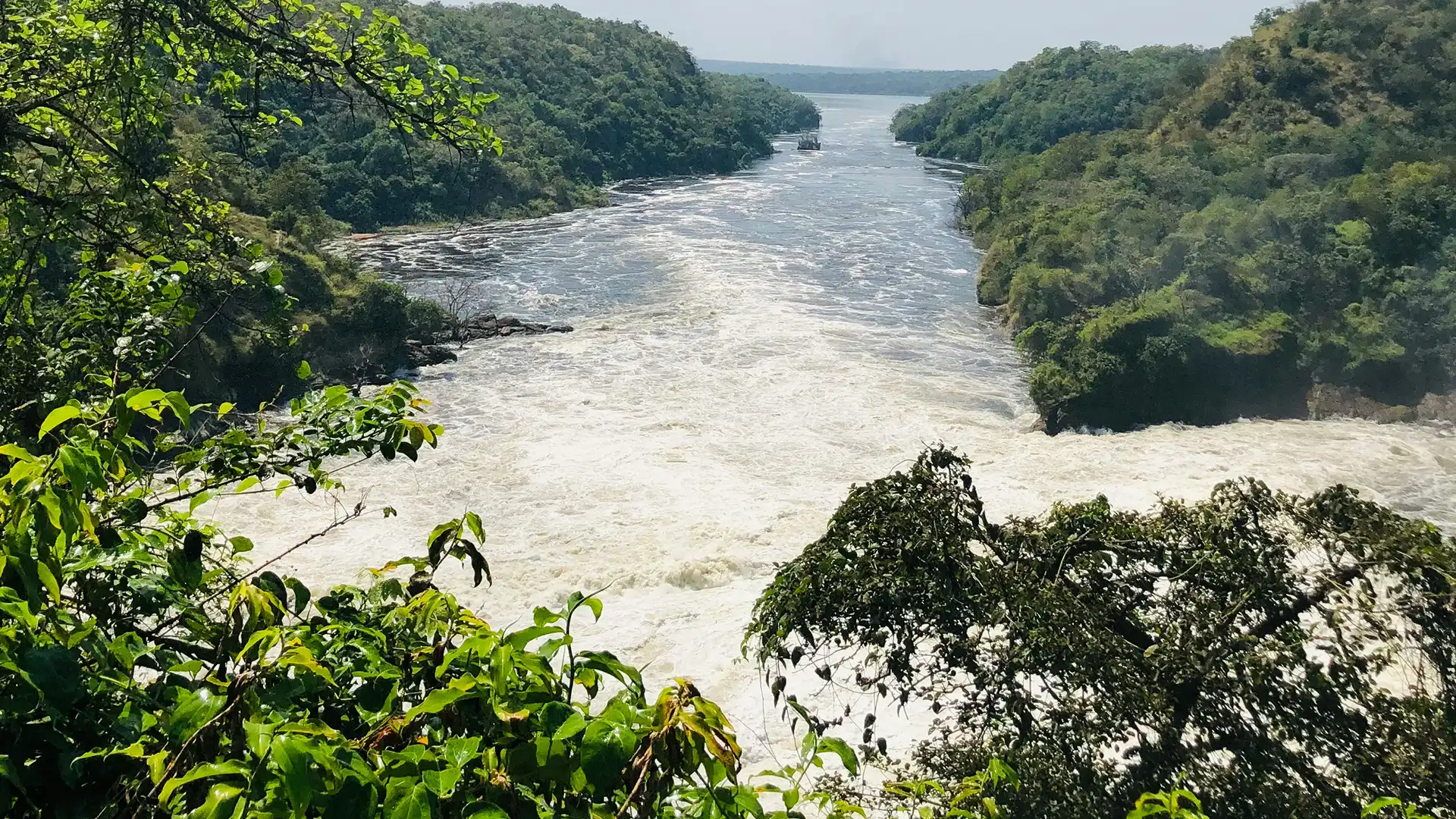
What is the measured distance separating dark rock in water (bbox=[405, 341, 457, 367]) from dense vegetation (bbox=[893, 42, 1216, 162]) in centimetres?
5908

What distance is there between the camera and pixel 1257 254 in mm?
28734

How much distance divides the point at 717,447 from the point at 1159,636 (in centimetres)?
1266

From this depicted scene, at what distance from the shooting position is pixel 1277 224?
3081 cm

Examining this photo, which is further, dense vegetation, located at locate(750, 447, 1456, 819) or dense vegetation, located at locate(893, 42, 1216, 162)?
dense vegetation, located at locate(893, 42, 1216, 162)

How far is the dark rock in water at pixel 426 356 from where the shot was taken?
25.4 m

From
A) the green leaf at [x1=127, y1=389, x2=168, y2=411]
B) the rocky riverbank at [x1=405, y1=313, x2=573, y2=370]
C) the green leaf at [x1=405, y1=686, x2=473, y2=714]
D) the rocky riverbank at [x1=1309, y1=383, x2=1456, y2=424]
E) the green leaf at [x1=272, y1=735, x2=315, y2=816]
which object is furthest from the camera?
the rocky riverbank at [x1=405, y1=313, x2=573, y2=370]

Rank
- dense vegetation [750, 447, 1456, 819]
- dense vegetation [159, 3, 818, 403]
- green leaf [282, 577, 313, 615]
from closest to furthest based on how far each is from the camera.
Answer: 1. green leaf [282, 577, 313, 615]
2. dense vegetation [750, 447, 1456, 819]
3. dense vegetation [159, 3, 818, 403]

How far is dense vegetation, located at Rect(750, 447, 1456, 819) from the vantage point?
6.34m

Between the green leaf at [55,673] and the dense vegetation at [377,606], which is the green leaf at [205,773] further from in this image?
the green leaf at [55,673]

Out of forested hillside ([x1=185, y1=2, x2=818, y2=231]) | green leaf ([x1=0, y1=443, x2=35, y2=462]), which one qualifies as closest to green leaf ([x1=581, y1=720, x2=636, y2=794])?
green leaf ([x1=0, y1=443, x2=35, y2=462])

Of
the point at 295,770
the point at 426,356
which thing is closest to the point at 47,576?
the point at 295,770

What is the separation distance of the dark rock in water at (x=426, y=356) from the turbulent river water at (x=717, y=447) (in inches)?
27.9

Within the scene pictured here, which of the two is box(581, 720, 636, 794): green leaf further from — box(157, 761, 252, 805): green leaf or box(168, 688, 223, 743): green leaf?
box(168, 688, 223, 743): green leaf

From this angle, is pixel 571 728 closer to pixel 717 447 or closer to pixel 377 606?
pixel 377 606
